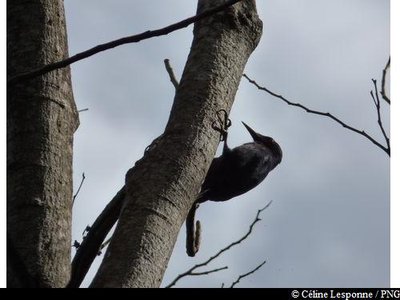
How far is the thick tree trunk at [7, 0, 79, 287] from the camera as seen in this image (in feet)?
7.09

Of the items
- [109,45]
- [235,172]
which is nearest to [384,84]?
[109,45]

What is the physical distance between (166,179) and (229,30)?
854 mm

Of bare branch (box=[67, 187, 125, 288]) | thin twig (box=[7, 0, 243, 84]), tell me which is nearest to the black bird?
bare branch (box=[67, 187, 125, 288])

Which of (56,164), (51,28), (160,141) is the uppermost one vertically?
(51,28)

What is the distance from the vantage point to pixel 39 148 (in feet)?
7.63

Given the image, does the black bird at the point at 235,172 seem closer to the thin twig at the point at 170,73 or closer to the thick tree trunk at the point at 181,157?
the thin twig at the point at 170,73

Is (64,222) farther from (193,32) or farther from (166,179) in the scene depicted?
(193,32)

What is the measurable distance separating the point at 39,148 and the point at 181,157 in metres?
0.50

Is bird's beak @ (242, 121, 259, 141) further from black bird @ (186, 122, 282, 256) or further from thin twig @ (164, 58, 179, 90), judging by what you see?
thin twig @ (164, 58, 179, 90)

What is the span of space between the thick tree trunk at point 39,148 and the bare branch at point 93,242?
0.47 feet

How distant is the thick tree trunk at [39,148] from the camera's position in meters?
2.16

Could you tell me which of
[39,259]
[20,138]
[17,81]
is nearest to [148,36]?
[17,81]

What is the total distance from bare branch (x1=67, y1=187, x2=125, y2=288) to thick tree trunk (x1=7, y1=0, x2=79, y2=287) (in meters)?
0.14

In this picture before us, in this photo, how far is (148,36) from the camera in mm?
2148
